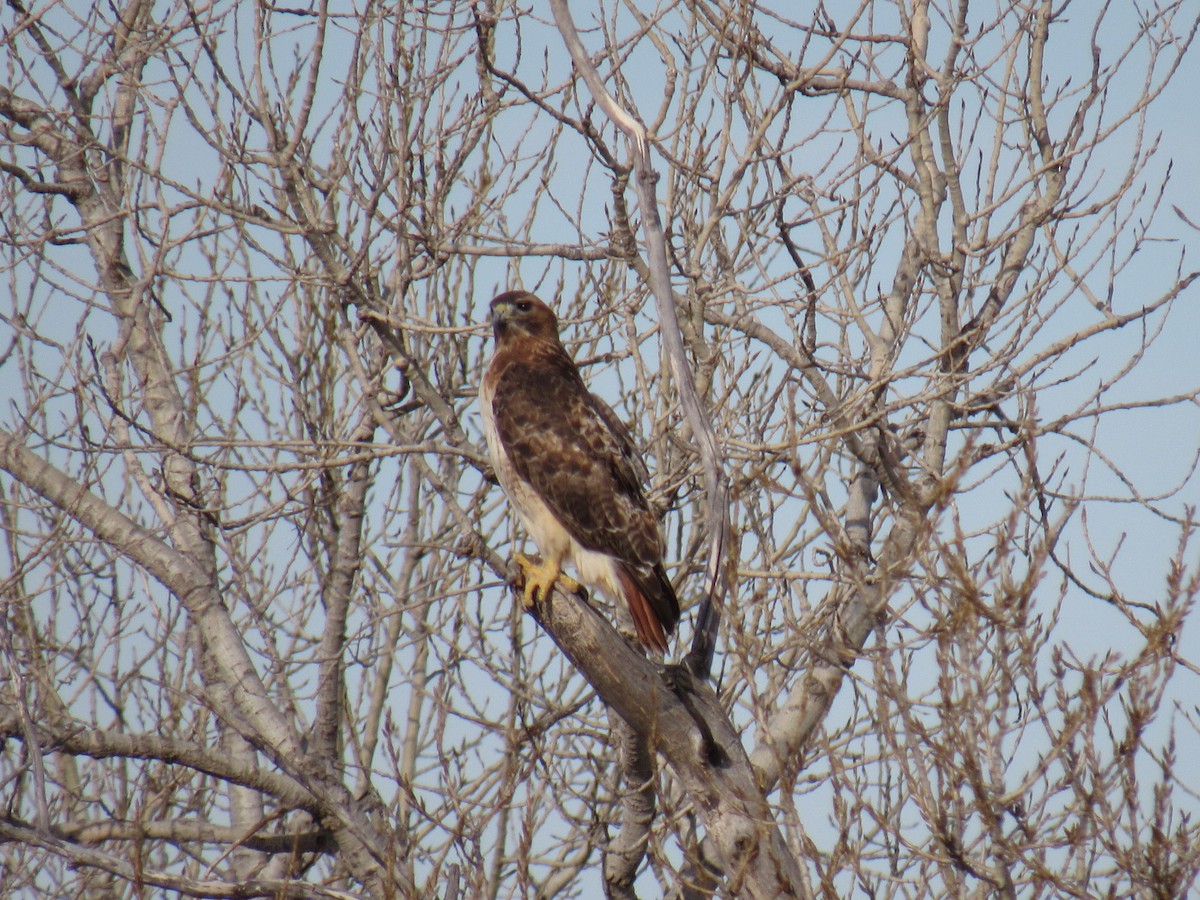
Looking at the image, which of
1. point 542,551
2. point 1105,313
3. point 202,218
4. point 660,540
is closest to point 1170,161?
point 1105,313

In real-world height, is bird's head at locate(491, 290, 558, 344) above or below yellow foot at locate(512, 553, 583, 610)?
above

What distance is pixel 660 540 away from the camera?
194 inches

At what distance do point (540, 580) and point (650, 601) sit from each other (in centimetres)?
45

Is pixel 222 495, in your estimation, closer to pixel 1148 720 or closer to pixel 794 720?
pixel 794 720

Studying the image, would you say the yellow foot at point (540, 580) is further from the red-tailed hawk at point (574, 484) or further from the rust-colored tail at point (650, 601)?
the rust-colored tail at point (650, 601)

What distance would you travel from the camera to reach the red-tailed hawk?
4734 millimetres

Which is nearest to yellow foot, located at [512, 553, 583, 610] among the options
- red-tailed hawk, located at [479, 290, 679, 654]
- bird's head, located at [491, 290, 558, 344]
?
red-tailed hawk, located at [479, 290, 679, 654]

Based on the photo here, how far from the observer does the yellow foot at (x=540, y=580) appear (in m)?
4.48

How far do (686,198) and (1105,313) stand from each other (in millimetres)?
1905

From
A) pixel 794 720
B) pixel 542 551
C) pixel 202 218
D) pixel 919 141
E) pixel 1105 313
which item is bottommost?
pixel 794 720

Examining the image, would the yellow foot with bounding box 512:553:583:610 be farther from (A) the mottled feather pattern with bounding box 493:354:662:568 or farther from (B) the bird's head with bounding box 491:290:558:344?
(B) the bird's head with bounding box 491:290:558:344

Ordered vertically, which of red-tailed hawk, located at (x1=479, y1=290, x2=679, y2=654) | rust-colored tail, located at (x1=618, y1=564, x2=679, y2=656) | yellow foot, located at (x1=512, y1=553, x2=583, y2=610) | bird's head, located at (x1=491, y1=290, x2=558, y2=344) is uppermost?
bird's head, located at (x1=491, y1=290, x2=558, y2=344)

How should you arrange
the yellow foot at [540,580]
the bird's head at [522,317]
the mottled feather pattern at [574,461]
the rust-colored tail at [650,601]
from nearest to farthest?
the yellow foot at [540,580]
the rust-colored tail at [650,601]
the mottled feather pattern at [574,461]
the bird's head at [522,317]

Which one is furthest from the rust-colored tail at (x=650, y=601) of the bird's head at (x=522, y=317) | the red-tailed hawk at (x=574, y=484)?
the bird's head at (x=522, y=317)
